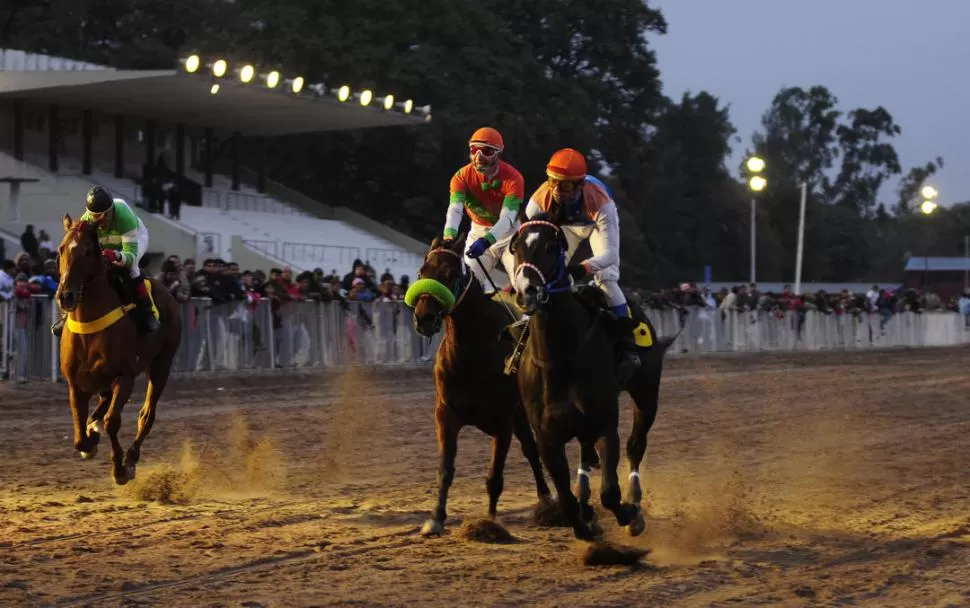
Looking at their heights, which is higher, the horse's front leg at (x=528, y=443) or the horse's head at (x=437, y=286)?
the horse's head at (x=437, y=286)

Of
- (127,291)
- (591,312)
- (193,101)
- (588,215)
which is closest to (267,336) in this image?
(127,291)

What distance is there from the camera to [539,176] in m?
52.8

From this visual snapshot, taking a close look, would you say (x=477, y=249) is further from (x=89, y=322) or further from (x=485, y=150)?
(x=89, y=322)

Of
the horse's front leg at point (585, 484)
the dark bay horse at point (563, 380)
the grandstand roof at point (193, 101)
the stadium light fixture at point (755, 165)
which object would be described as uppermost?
the grandstand roof at point (193, 101)

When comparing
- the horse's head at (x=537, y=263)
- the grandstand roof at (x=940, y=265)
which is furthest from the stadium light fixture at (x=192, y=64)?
the grandstand roof at (x=940, y=265)

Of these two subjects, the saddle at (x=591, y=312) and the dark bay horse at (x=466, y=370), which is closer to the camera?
the saddle at (x=591, y=312)

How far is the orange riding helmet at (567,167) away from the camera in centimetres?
901

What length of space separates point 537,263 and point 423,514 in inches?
101

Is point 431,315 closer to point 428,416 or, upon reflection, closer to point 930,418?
point 428,416

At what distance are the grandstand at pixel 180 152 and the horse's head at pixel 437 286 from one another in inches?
1000

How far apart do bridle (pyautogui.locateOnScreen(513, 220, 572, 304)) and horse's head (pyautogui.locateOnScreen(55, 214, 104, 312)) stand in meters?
4.11

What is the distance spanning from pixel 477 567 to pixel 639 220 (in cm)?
Answer: 5612

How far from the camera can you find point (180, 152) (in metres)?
45.2

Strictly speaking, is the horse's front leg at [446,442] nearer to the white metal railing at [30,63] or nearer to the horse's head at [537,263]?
the horse's head at [537,263]
